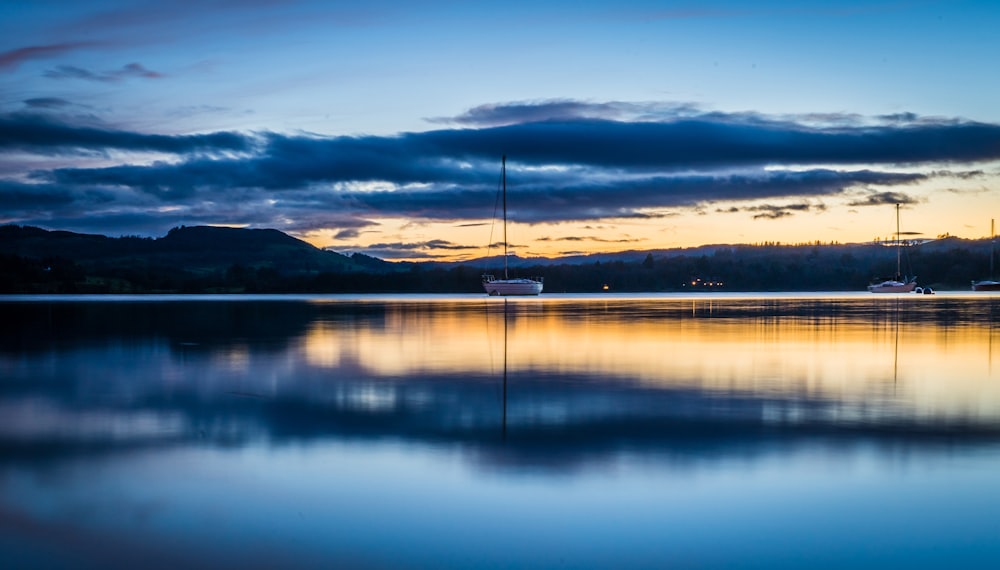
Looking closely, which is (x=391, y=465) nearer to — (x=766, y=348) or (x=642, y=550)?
(x=642, y=550)

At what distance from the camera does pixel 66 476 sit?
9.52 metres

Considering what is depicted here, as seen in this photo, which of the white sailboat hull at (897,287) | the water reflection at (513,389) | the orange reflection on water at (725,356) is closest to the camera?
the water reflection at (513,389)

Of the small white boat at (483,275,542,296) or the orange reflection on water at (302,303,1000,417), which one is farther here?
the small white boat at (483,275,542,296)

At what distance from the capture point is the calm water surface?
704 centimetres

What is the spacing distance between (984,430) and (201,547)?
405 inches

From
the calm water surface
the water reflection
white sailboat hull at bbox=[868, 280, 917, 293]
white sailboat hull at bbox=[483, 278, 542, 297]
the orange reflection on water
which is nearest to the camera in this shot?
the calm water surface

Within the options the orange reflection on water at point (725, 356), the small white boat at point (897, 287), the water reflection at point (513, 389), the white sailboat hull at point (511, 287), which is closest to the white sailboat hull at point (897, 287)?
the small white boat at point (897, 287)

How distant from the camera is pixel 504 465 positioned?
32.2 ft

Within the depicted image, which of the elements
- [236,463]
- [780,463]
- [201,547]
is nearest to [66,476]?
[236,463]

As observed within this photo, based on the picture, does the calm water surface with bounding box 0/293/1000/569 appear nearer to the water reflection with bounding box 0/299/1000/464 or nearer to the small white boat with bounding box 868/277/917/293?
the water reflection with bounding box 0/299/1000/464

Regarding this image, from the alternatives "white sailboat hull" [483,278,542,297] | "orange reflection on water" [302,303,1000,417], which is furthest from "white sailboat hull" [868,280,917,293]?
"orange reflection on water" [302,303,1000,417]

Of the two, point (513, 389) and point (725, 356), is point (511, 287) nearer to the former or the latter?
point (725, 356)

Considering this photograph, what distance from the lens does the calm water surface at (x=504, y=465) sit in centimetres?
704

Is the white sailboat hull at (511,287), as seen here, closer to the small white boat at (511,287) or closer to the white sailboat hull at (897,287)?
the small white boat at (511,287)
